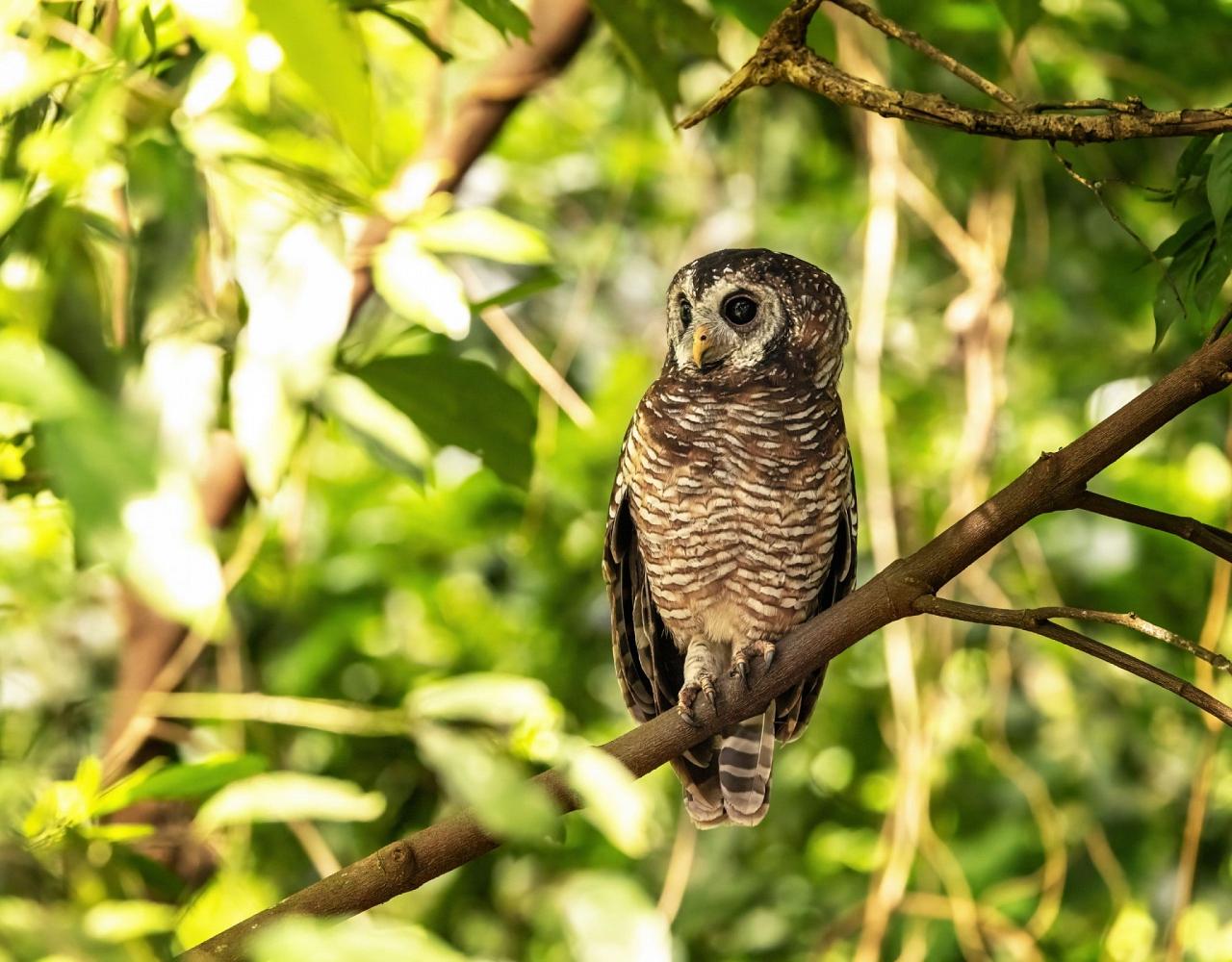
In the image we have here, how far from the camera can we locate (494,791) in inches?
21.6

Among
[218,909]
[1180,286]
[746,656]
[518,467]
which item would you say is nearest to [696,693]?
[746,656]

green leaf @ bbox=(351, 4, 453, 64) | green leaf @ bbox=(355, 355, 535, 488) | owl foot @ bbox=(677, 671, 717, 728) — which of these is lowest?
owl foot @ bbox=(677, 671, 717, 728)

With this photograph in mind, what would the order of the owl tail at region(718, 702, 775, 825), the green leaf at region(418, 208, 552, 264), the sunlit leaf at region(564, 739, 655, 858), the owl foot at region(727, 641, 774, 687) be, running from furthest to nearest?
the owl tail at region(718, 702, 775, 825)
the owl foot at region(727, 641, 774, 687)
the green leaf at region(418, 208, 552, 264)
the sunlit leaf at region(564, 739, 655, 858)

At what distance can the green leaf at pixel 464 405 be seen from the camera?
1.25 m

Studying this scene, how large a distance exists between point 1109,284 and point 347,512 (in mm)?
1782

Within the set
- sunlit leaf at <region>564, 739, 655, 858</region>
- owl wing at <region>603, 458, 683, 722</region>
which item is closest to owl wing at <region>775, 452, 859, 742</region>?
owl wing at <region>603, 458, 683, 722</region>

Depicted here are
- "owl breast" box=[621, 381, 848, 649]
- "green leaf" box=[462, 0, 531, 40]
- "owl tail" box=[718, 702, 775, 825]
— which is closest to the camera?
"green leaf" box=[462, 0, 531, 40]

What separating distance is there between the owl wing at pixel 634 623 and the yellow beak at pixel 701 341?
322 millimetres

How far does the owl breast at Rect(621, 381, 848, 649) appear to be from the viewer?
A: 1673mm

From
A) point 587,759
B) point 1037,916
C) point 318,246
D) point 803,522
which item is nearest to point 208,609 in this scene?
point 587,759

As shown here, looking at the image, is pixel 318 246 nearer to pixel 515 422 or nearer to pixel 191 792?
pixel 515 422

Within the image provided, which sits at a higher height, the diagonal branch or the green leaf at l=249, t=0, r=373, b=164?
the green leaf at l=249, t=0, r=373, b=164

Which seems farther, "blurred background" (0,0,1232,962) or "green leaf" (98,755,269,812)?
"green leaf" (98,755,269,812)

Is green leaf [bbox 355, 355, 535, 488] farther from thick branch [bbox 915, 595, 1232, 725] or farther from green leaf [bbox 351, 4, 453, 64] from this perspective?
thick branch [bbox 915, 595, 1232, 725]
